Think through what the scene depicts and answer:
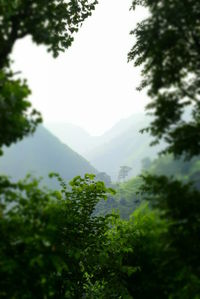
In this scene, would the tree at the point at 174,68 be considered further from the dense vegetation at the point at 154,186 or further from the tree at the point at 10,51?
the tree at the point at 10,51

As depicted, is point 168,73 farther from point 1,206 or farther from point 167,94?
point 1,206

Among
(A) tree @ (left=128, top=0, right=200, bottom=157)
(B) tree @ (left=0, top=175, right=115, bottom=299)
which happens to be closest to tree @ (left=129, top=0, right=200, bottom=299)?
(A) tree @ (left=128, top=0, right=200, bottom=157)

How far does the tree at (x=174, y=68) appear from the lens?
6438 mm

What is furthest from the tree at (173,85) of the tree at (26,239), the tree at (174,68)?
the tree at (26,239)

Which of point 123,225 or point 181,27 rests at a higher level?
point 181,27

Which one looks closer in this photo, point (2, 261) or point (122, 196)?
point (2, 261)

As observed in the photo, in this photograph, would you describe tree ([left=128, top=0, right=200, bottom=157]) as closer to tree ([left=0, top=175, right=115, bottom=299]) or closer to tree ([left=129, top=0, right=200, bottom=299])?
tree ([left=129, top=0, right=200, bottom=299])

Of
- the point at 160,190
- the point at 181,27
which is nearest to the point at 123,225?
the point at 160,190

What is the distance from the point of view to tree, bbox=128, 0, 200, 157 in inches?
253

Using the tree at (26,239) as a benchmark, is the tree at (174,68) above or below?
above

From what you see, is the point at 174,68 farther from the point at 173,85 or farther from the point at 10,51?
the point at 10,51

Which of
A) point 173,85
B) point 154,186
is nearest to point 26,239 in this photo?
point 154,186

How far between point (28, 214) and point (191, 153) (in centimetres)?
359

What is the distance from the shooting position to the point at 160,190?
19.5 feet
